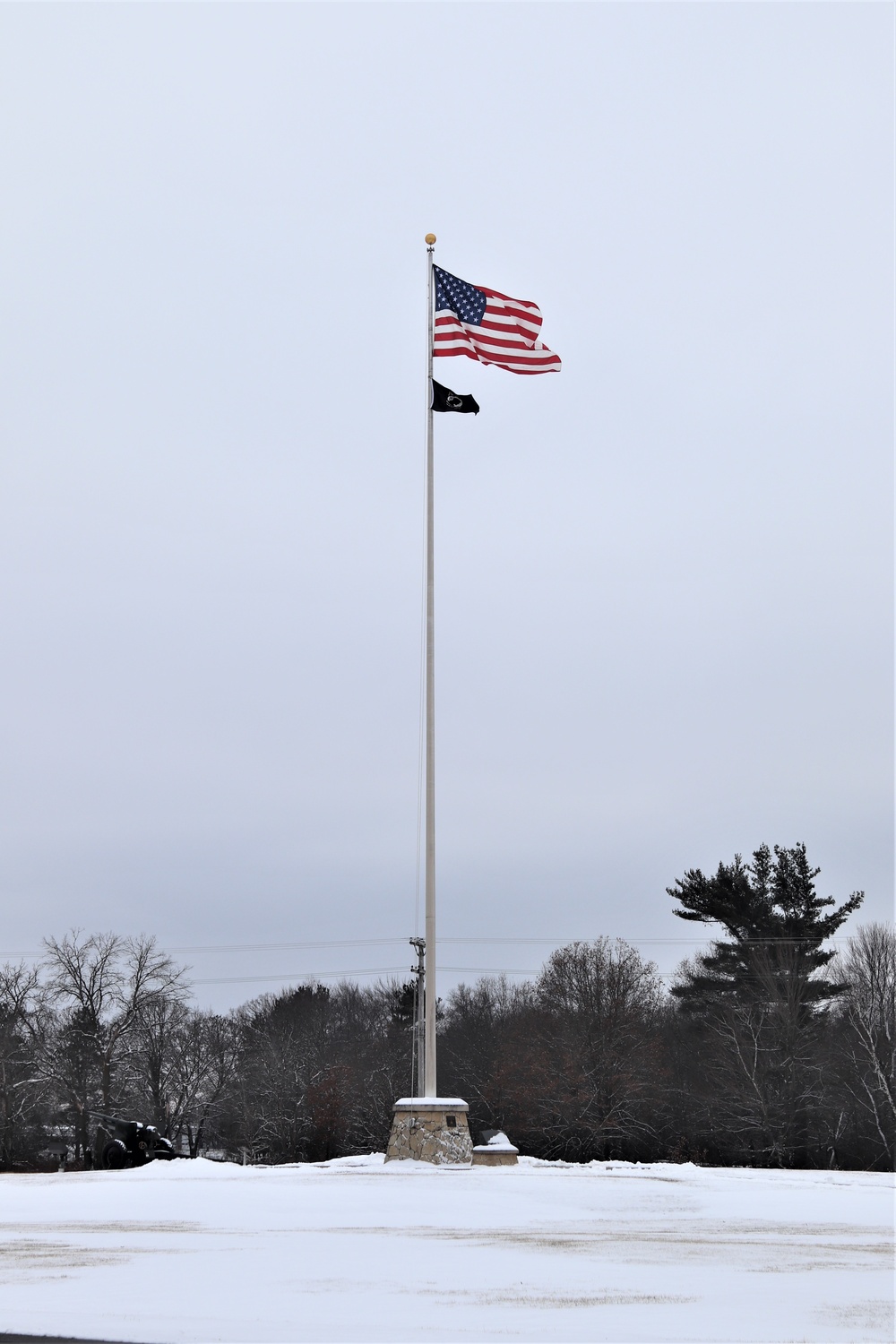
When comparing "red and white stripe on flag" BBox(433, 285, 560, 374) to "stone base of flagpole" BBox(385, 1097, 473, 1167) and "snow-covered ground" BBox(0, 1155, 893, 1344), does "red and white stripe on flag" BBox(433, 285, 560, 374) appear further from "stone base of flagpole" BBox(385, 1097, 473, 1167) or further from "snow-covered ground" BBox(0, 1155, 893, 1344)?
"snow-covered ground" BBox(0, 1155, 893, 1344)

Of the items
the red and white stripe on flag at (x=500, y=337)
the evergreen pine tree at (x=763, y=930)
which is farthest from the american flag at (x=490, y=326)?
the evergreen pine tree at (x=763, y=930)

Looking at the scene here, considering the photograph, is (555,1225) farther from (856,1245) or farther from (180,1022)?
(180,1022)

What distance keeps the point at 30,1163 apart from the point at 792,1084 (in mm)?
29603

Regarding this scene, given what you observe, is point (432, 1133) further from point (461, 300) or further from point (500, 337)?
point (461, 300)

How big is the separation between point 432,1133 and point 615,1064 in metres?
31.9

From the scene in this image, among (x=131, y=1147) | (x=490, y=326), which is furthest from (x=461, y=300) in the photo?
(x=131, y=1147)

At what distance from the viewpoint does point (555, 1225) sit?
10789 millimetres

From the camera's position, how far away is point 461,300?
20.8 metres

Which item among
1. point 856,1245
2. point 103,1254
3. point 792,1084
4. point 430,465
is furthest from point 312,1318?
point 792,1084

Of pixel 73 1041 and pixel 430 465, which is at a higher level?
pixel 430 465

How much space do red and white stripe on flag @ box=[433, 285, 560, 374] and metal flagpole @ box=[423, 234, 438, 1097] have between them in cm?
43

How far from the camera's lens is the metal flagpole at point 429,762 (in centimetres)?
1755

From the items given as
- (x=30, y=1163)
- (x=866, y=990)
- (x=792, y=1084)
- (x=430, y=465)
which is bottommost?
(x=30, y=1163)

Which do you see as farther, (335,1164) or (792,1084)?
(792,1084)
